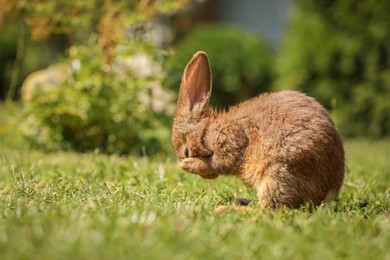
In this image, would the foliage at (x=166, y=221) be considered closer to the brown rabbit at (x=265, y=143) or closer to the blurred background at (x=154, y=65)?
the brown rabbit at (x=265, y=143)

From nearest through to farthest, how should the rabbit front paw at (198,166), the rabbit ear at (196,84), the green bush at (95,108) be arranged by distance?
the rabbit front paw at (198,166) < the rabbit ear at (196,84) < the green bush at (95,108)

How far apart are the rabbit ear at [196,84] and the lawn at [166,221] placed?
1.82 feet

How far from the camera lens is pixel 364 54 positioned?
9.18m

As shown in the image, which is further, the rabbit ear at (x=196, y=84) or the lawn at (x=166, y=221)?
the rabbit ear at (x=196, y=84)

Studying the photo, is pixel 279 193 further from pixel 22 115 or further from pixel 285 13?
pixel 285 13

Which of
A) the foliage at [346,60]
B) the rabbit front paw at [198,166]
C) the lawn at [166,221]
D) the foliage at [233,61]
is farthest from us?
the foliage at [233,61]

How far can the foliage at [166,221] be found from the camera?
2.48 m

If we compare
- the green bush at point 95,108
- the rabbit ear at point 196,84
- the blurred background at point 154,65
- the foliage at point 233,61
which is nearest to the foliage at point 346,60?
the blurred background at point 154,65

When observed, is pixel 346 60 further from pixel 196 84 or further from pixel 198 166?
pixel 198 166

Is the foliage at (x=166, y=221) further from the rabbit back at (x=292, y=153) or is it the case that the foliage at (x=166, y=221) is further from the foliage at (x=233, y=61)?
the foliage at (x=233, y=61)

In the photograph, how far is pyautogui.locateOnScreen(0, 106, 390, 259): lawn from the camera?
97.7 inches

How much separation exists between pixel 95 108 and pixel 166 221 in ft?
11.8

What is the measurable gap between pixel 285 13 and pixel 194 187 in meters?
12.7

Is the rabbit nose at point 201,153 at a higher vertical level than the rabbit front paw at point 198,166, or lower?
higher
